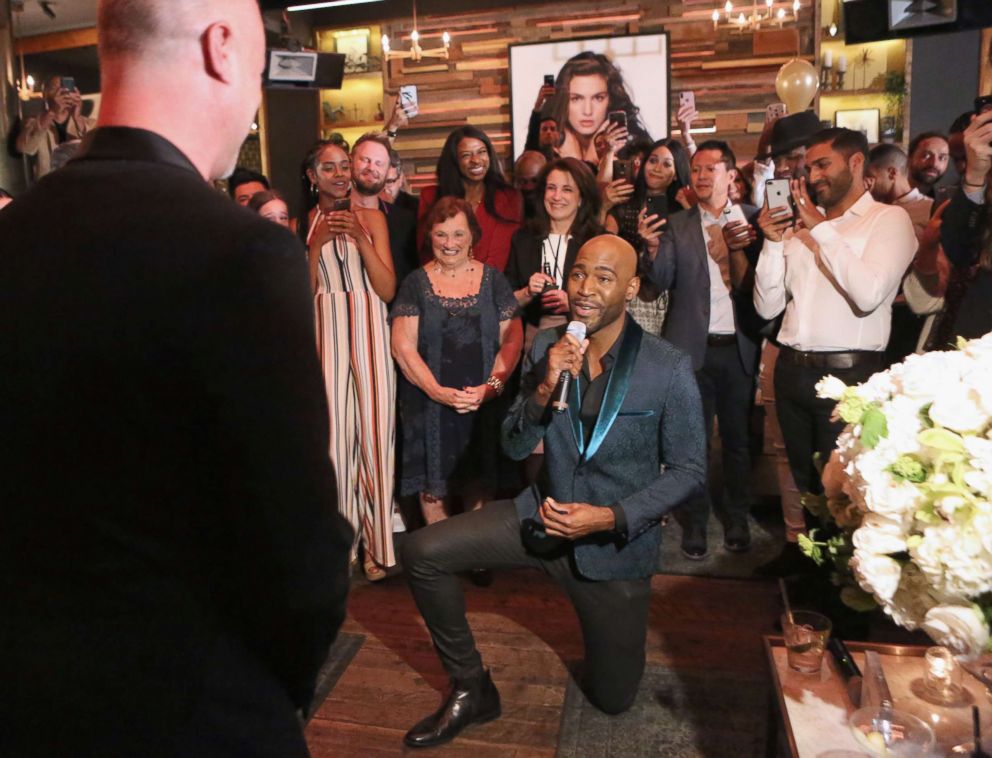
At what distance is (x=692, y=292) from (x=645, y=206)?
0.48m

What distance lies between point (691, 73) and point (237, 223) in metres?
6.54

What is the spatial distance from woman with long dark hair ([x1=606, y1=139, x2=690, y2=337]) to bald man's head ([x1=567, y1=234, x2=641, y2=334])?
1.10 m

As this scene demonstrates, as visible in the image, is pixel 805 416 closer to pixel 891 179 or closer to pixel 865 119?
pixel 891 179

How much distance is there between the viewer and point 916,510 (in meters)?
1.05

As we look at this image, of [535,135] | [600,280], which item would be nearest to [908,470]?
[600,280]

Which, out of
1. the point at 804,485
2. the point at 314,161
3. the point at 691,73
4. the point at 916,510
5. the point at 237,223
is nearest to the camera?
the point at 237,223

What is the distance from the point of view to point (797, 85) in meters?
5.48

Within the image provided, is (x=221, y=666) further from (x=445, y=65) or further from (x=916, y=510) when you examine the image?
(x=445, y=65)

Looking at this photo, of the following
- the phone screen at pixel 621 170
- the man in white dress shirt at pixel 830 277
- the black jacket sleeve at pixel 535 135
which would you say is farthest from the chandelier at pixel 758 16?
the man in white dress shirt at pixel 830 277

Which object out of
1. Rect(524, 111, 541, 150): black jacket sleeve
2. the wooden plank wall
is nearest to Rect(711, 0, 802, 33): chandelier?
the wooden plank wall

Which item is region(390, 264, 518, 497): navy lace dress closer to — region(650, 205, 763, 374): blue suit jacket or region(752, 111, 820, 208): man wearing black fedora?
region(650, 205, 763, 374): blue suit jacket

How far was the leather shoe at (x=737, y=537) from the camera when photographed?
3453 mm

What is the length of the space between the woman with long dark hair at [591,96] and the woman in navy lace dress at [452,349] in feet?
12.1

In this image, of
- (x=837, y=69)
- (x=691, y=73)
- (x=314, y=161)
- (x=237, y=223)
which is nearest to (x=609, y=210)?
(x=314, y=161)
